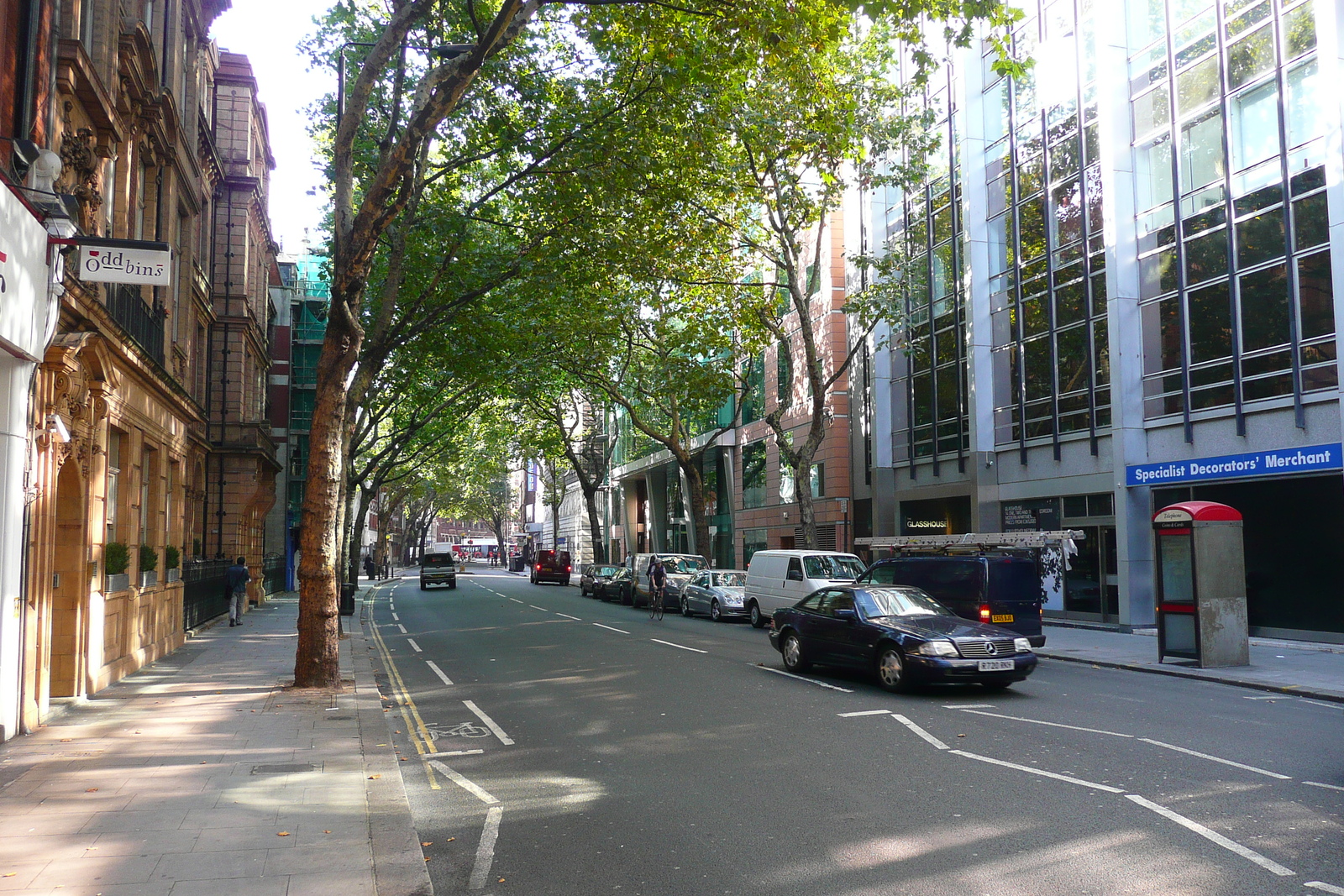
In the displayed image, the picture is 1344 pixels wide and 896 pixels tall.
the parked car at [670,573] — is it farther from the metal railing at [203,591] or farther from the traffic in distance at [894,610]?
the metal railing at [203,591]

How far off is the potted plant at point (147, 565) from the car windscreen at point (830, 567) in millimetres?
12874

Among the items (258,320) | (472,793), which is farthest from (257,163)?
(472,793)

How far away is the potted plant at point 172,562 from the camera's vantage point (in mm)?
17266

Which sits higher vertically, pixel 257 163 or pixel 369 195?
pixel 257 163

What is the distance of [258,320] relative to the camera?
3331cm

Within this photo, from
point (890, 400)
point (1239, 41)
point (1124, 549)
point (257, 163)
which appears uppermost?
point (257, 163)

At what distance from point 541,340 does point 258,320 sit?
36.2 ft

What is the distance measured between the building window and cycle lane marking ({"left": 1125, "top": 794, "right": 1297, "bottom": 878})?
113 feet

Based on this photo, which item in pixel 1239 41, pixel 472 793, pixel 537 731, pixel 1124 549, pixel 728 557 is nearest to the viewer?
pixel 472 793

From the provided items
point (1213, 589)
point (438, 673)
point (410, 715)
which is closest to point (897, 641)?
point (410, 715)

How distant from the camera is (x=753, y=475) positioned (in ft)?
140

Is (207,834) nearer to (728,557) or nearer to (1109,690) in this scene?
(1109,690)

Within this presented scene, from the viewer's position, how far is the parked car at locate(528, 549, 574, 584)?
53656mm

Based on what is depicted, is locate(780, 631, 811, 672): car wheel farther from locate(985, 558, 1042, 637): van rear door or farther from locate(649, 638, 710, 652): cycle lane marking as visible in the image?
locate(985, 558, 1042, 637): van rear door
